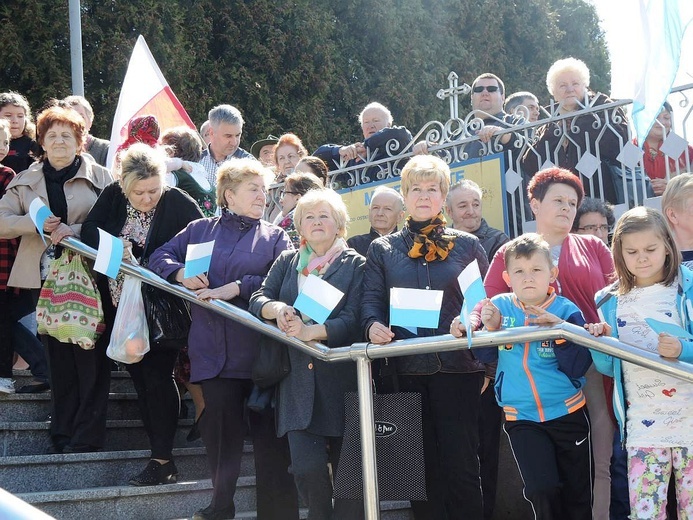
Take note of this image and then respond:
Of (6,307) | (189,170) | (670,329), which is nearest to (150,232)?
(189,170)

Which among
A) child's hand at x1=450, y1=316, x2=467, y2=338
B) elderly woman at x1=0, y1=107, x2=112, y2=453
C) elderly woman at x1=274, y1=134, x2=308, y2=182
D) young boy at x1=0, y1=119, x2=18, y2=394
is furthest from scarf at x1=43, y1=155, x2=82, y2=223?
child's hand at x1=450, y1=316, x2=467, y2=338

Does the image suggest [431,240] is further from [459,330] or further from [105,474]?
[105,474]

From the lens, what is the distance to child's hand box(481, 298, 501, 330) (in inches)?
158

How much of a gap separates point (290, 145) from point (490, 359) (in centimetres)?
415

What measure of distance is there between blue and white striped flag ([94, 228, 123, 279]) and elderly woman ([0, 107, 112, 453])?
489 millimetres

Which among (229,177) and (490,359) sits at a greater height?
(229,177)

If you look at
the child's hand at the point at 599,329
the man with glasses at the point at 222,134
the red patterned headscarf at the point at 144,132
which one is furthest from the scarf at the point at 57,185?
the child's hand at the point at 599,329

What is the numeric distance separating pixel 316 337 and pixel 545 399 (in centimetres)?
102

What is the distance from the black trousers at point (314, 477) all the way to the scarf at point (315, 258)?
746 millimetres

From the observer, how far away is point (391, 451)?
14.1ft

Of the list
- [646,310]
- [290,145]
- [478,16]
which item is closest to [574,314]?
[646,310]

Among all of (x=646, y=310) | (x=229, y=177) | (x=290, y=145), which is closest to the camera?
(x=646, y=310)

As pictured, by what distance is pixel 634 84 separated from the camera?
A: 5719 mm

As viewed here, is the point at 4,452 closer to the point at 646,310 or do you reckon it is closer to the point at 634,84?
the point at 646,310
